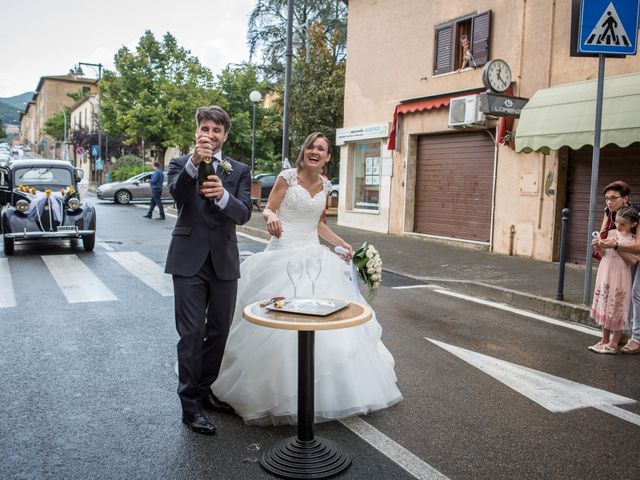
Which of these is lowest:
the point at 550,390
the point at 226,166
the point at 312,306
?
the point at 550,390

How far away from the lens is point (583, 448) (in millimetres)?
3535

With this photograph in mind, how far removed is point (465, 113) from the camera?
1281 centimetres

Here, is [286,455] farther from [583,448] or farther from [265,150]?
[265,150]

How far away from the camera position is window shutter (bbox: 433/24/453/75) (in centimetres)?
1400

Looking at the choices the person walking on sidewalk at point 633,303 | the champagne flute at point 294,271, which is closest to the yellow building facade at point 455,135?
the person walking on sidewalk at point 633,303

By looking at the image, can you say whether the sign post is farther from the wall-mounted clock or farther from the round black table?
the round black table

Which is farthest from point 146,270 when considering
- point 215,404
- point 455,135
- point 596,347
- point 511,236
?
point 455,135

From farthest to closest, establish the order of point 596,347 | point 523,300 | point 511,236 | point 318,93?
point 318,93 < point 511,236 < point 523,300 < point 596,347

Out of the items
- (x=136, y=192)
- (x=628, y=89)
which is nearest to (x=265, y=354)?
(x=628, y=89)

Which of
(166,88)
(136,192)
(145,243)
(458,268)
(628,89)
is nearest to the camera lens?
(628,89)

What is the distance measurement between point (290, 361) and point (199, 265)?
2.73 ft

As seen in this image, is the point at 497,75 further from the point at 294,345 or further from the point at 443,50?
the point at 294,345

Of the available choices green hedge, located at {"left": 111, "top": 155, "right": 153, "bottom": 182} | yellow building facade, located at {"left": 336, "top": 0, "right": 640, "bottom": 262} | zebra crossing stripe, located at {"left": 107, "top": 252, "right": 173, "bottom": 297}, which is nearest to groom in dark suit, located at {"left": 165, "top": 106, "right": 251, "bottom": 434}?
zebra crossing stripe, located at {"left": 107, "top": 252, "right": 173, "bottom": 297}

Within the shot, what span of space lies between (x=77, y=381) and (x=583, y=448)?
3559mm
